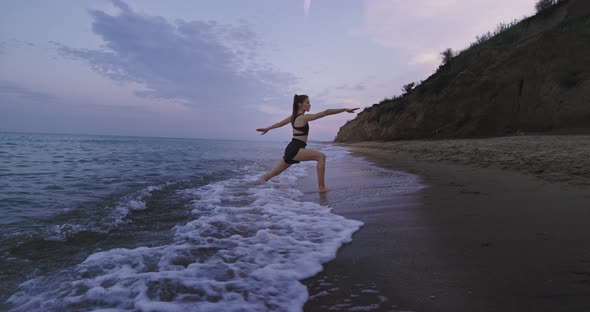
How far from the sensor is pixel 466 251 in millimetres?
2141

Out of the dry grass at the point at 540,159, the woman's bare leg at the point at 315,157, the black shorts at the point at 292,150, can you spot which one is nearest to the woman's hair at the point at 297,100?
the black shorts at the point at 292,150

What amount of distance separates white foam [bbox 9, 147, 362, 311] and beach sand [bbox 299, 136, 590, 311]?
0.22 m

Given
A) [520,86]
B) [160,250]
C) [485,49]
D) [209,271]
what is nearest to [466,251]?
[209,271]

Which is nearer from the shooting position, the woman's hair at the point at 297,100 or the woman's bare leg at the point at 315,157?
the woman's bare leg at the point at 315,157

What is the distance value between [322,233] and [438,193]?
241 centimetres

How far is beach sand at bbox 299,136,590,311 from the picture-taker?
60.2 inches

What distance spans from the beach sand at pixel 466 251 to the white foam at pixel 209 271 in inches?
8.5

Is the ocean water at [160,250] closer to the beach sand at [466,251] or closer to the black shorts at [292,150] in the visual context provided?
the beach sand at [466,251]

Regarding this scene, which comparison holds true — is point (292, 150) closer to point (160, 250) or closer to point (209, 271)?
point (160, 250)

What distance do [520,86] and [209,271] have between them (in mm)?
16650

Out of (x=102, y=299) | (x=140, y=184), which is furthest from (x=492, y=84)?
(x=102, y=299)

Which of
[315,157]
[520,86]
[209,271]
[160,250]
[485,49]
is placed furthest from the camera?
[485,49]

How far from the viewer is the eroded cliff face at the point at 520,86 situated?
1188 cm

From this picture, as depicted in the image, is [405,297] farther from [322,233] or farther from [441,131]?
[441,131]
